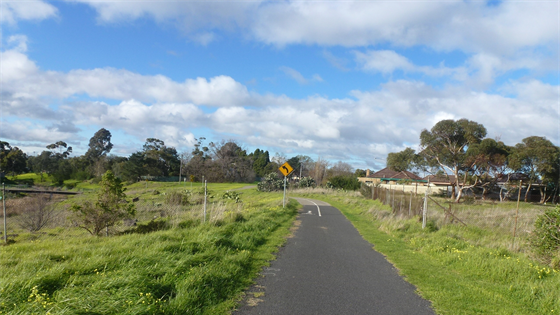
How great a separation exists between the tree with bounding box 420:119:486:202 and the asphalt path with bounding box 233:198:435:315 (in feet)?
120

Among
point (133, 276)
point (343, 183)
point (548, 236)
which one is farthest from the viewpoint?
point (343, 183)

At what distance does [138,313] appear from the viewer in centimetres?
433

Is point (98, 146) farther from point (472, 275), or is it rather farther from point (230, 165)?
point (472, 275)

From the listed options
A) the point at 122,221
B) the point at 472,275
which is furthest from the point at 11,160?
the point at 472,275

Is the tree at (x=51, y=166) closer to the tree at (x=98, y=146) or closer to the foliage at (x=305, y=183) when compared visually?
the tree at (x=98, y=146)

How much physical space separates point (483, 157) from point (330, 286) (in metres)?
40.4

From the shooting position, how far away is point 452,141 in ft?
141

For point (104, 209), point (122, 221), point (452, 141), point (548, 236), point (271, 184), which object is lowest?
point (122, 221)

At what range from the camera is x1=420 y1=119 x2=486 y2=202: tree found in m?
41.3

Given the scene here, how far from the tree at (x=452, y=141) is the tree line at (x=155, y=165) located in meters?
33.8

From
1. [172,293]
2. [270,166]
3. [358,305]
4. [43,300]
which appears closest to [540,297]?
[358,305]

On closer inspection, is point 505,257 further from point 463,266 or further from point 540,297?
point 540,297

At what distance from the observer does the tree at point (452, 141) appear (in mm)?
41344

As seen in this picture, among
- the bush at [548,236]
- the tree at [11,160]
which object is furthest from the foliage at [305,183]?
the tree at [11,160]
